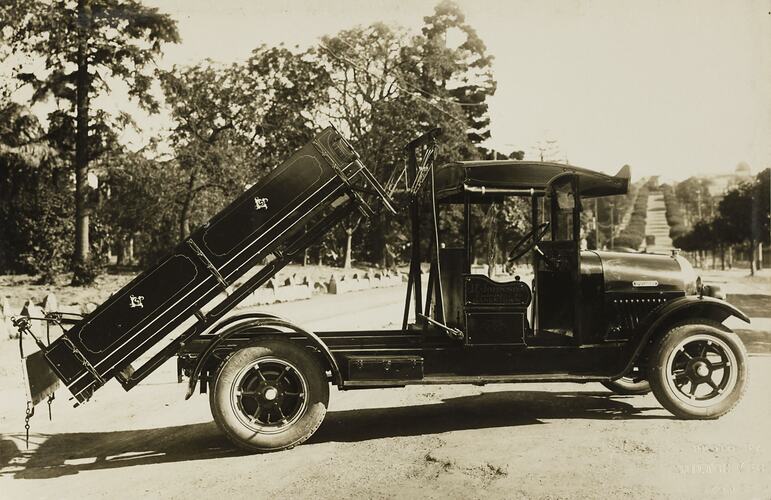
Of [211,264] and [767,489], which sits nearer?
[767,489]

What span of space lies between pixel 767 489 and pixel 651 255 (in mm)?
3093

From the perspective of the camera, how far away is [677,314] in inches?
259

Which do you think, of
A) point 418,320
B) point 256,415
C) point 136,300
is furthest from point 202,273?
point 418,320

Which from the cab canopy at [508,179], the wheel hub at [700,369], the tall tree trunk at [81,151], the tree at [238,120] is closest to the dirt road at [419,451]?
the wheel hub at [700,369]

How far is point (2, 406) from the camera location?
7762 mm

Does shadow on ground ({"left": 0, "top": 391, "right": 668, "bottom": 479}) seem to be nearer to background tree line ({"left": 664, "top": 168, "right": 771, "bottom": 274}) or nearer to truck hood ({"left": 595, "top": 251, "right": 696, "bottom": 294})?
truck hood ({"left": 595, "top": 251, "right": 696, "bottom": 294})

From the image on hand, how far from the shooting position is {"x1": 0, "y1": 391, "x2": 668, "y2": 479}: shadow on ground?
5.57m

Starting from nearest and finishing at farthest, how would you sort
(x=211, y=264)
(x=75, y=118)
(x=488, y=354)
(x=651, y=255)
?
(x=211, y=264), (x=488, y=354), (x=651, y=255), (x=75, y=118)

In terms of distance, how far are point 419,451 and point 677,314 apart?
2.94m

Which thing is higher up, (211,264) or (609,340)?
(211,264)

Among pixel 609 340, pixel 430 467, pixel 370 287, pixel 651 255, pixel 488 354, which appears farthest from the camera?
pixel 370 287

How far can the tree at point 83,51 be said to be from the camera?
1747 cm

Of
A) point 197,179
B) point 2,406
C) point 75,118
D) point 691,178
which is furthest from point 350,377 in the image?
point 691,178

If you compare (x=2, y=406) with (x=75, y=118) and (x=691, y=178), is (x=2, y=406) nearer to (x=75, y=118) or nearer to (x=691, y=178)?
(x=75, y=118)
